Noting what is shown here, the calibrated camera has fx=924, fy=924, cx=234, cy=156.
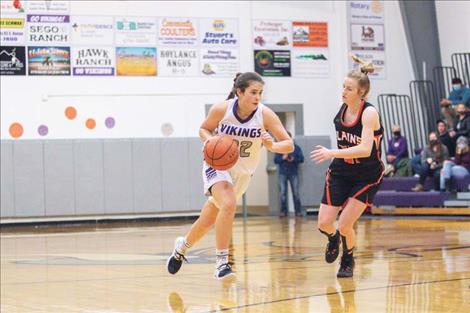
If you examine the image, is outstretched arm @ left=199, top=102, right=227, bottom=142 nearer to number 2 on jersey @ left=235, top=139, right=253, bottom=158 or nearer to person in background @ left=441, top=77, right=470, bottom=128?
number 2 on jersey @ left=235, top=139, right=253, bottom=158

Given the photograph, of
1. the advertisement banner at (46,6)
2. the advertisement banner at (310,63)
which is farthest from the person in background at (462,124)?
the advertisement banner at (46,6)

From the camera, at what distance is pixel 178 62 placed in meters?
20.6

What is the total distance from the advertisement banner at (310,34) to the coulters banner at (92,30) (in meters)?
4.29

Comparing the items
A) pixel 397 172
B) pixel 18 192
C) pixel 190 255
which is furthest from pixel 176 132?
pixel 190 255

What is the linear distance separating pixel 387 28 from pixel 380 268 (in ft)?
47.5

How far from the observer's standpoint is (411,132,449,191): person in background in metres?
17.5

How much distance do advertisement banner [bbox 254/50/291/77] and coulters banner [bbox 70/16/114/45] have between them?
338 centimetres

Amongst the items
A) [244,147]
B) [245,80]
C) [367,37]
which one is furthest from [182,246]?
[367,37]

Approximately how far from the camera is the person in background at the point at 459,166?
1717 cm

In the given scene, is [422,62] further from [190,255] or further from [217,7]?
[190,255]

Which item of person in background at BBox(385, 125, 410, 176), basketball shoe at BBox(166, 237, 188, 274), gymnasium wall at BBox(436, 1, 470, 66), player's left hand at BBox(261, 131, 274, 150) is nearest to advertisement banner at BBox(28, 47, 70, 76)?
person in background at BBox(385, 125, 410, 176)

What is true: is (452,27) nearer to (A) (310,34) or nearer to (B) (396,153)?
(A) (310,34)

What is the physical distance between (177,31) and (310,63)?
321 centimetres

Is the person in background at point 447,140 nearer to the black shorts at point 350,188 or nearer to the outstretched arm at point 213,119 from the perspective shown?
the black shorts at point 350,188
